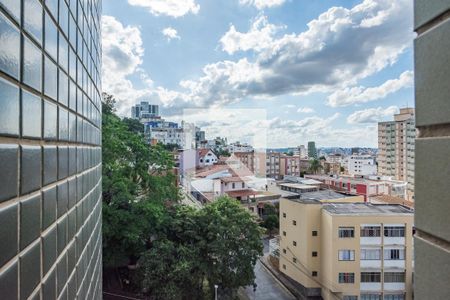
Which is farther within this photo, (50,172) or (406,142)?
(406,142)

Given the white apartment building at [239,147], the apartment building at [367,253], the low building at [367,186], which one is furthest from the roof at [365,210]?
the white apartment building at [239,147]

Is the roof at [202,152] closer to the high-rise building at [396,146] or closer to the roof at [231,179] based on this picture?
the roof at [231,179]

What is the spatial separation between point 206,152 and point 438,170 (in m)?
26.4

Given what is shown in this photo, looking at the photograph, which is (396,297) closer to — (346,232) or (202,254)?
(346,232)

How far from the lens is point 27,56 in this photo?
642mm

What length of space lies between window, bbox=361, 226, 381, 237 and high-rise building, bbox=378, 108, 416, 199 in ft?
86.6

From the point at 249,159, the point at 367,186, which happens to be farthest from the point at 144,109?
the point at 367,186

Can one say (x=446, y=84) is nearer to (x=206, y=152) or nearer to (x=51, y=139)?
(x=51, y=139)

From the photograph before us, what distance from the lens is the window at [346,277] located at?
35.5ft

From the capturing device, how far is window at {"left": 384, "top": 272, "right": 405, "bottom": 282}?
35.9 feet

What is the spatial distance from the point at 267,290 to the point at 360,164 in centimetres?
4180

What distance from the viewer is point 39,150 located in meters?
0.73

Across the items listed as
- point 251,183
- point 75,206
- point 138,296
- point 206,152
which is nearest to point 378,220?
point 138,296

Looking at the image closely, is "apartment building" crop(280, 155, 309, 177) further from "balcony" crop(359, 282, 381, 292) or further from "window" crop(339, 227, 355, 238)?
"window" crop(339, 227, 355, 238)
